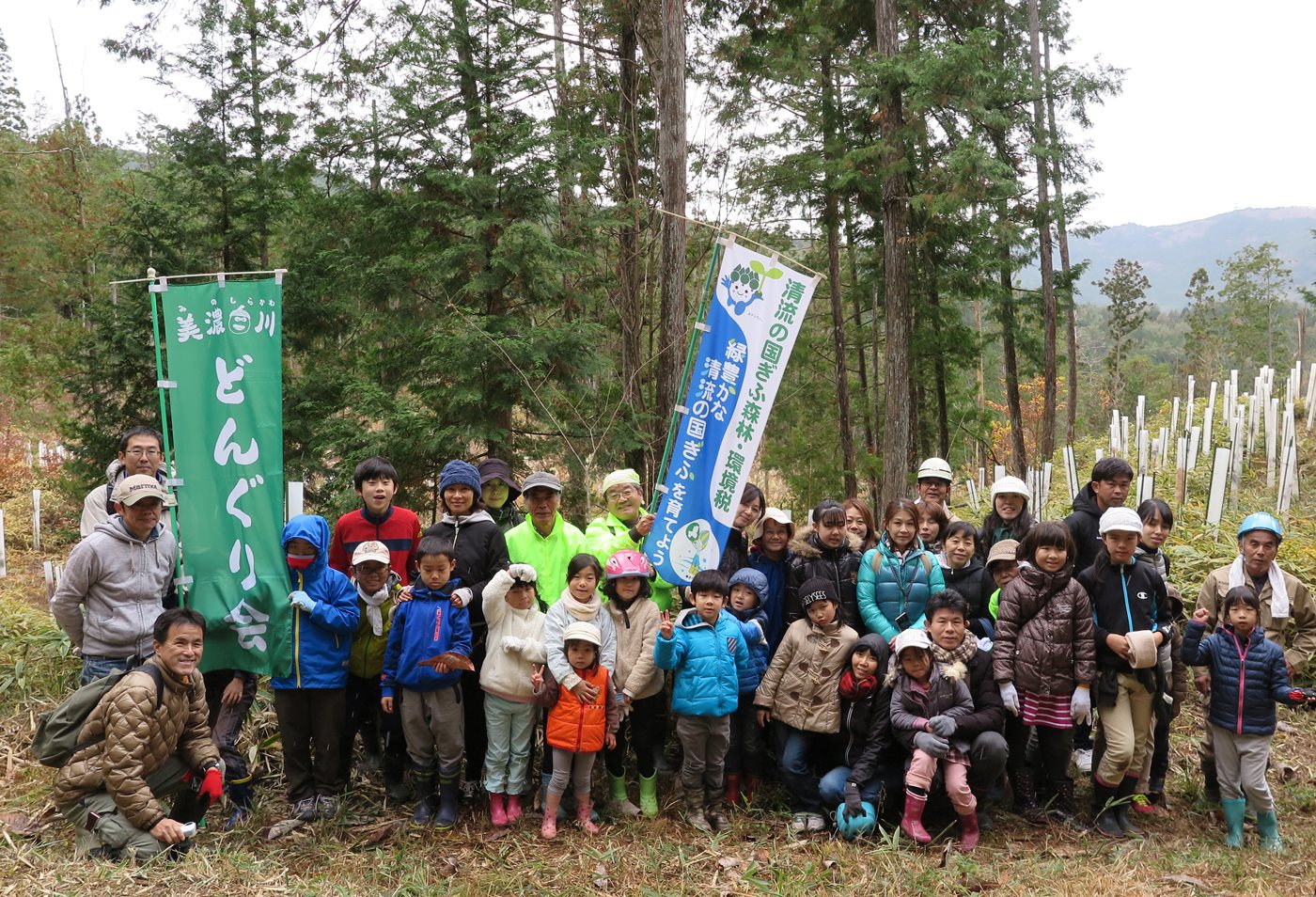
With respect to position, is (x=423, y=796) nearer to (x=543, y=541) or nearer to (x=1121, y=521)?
(x=543, y=541)

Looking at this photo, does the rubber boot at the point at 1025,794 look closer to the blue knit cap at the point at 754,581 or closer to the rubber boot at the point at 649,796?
the blue knit cap at the point at 754,581

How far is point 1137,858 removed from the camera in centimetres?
442

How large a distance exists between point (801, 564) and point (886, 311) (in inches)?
340

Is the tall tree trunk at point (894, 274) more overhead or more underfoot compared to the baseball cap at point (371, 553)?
more overhead

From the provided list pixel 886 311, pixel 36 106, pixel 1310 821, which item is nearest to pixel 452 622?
pixel 1310 821

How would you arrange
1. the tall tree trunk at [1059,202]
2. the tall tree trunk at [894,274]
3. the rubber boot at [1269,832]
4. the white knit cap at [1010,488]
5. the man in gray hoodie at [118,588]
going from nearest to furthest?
the man in gray hoodie at [118,588] < the rubber boot at [1269,832] < the white knit cap at [1010,488] < the tall tree trunk at [894,274] < the tall tree trunk at [1059,202]

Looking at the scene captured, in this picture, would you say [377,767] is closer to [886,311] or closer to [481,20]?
[481,20]

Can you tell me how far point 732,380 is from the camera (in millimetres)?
5512

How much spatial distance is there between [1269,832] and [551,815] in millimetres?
4045

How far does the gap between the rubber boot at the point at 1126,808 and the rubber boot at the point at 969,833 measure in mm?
968

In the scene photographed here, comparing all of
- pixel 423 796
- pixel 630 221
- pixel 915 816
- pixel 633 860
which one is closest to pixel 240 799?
pixel 423 796

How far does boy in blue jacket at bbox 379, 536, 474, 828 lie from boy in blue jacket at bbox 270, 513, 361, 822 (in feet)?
0.98

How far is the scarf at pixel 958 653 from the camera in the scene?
4758 millimetres

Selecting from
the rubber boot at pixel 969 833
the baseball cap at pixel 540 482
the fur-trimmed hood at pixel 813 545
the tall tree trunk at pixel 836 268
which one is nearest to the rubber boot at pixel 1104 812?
the rubber boot at pixel 969 833
